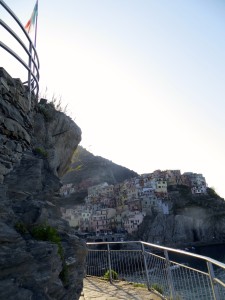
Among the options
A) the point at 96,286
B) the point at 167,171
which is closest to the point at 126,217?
the point at 167,171

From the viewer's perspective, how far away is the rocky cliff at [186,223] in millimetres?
79375

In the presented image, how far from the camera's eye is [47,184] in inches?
250

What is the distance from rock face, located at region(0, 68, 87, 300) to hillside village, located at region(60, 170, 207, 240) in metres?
73.1

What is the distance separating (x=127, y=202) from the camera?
306ft

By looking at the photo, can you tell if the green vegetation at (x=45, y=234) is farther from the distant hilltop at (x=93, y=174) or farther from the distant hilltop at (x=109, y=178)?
the distant hilltop at (x=93, y=174)

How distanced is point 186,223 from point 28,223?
86037mm

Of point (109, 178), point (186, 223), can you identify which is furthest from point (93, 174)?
point (186, 223)

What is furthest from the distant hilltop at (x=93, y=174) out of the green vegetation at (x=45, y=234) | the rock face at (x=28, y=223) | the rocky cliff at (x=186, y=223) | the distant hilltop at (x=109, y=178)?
the green vegetation at (x=45, y=234)

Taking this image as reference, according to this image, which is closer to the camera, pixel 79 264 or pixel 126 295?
pixel 79 264

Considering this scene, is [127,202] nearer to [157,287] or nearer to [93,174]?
[93,174]

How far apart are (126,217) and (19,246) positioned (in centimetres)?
8308

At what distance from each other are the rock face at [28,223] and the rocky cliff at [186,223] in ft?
249

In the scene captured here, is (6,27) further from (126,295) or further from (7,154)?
(126,295)

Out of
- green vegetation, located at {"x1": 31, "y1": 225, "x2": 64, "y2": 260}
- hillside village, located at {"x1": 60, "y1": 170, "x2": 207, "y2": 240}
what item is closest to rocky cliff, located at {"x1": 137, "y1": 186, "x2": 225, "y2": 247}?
hillside village, located at {"x1": 60, "y1": 170, "x2": 207, "y2": 240}
